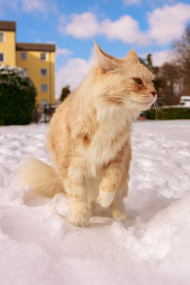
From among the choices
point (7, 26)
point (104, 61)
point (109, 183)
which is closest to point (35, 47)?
point (7, 26)

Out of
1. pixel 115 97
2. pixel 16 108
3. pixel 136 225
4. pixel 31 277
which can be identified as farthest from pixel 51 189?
pixel 16 108

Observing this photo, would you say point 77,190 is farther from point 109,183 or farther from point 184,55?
point 184,55

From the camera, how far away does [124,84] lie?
1818 mm

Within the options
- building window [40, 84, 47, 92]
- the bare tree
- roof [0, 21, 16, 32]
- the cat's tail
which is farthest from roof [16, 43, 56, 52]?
the cat's tail

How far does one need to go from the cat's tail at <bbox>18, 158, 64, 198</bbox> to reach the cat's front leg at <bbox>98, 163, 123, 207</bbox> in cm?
63

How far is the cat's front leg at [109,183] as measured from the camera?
6.35ft

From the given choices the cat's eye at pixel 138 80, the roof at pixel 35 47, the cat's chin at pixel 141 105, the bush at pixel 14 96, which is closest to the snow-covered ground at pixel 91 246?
the cat's chin at pixel 141 105

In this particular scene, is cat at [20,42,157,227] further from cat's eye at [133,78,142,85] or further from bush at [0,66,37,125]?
bush at [0,66,37,125]

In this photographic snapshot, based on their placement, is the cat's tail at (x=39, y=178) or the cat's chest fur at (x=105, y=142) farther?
the cat's tail at (x=39, y=178)

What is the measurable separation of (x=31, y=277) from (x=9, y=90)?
883cm

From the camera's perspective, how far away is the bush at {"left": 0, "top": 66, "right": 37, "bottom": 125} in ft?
30.2

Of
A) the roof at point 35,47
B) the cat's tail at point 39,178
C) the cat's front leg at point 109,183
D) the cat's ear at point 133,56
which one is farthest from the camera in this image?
the roof at point 35,47

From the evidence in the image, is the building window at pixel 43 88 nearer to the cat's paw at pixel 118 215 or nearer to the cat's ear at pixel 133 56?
the cat's ear at pixel 133 56

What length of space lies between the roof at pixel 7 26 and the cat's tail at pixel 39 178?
73.3 ft
